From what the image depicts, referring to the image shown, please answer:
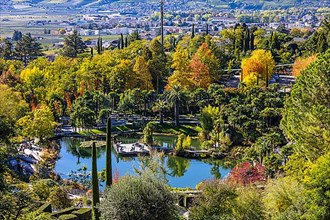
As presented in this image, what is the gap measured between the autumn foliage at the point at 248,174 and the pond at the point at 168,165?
13.2 ft

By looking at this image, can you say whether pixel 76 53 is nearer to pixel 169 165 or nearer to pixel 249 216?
pixel 169 165

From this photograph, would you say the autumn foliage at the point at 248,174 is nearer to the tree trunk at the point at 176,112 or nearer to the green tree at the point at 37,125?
the tree trunk at the point at 176,112

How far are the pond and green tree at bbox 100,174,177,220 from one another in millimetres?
11812

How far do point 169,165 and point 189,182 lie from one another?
125 inches

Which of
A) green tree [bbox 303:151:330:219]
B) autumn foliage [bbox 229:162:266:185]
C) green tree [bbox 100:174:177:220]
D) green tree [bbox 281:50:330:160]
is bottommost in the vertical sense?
autumn foliage [bbox 229:162:266:185]

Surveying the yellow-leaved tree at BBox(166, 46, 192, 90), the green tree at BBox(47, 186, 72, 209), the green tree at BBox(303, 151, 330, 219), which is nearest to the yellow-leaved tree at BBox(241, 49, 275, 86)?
the yellow-leaved tree at BBox(166, 46, 192, 90)

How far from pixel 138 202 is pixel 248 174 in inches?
374

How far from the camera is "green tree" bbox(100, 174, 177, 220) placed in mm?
14141

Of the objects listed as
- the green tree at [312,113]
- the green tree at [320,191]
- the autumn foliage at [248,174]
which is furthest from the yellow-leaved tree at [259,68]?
the green tree at [320,191]

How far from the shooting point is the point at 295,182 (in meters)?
16.5

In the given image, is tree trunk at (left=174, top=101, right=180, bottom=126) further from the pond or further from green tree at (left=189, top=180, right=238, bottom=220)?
green tree at (left=189, top=180, right=238, bottom=220)

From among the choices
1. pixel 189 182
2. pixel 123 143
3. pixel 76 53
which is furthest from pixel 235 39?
pixel 189 182

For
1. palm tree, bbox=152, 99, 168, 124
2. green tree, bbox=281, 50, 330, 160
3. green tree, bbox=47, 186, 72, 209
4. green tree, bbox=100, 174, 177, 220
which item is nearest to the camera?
green tree, bbox=100, 174, 177, 220

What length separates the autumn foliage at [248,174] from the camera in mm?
21686
